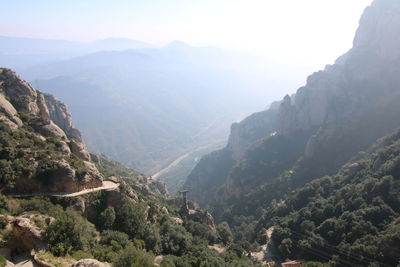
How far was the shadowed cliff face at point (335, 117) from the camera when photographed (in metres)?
95.5

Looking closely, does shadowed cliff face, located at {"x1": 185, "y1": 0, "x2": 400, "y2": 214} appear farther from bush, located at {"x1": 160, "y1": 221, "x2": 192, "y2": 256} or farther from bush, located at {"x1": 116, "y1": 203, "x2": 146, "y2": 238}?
bush, located at {"x1": 116, "y1": 203, "x2": 146, "y2": 238}

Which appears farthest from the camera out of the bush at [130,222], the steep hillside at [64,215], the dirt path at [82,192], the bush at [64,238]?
the bush at [130,222]

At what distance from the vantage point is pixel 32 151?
3931cm

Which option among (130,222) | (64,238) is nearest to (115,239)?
(130,222)

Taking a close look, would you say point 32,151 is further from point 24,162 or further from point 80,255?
point 80,255

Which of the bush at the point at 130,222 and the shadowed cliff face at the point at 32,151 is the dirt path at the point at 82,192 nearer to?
the shadowed cliff face at the point at 32,151

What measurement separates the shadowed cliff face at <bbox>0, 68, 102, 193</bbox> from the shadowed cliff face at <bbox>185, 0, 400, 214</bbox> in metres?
63.9

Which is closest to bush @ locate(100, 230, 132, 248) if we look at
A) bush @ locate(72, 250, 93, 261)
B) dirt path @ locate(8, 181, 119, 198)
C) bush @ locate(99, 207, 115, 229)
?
bush @ locate(99, 207, 115, 229)

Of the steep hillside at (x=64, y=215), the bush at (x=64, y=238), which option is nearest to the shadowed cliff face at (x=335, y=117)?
the steep hillside at (x=64, y=215)

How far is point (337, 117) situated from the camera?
359 ft

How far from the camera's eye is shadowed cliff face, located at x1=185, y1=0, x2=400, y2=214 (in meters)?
95.5

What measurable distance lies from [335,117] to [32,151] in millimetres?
92706

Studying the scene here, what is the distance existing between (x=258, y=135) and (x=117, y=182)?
10620cm

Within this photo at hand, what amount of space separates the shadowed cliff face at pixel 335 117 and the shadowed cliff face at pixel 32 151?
63925 millimetres
